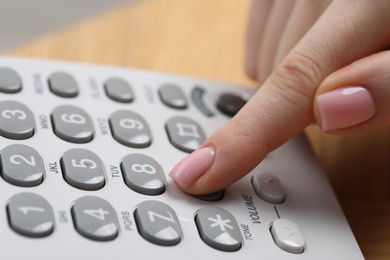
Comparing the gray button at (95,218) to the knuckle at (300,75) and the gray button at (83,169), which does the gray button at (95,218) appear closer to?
the gray button at (83,169)

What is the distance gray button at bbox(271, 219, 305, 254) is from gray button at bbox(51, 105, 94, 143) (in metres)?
0.10

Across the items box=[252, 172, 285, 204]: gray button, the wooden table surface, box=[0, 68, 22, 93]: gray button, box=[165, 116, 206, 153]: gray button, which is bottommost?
the wooden table surface

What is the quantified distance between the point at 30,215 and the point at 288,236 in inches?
4.7

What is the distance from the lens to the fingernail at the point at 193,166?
0.36 metres

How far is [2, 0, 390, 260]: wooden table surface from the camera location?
0.44 meters

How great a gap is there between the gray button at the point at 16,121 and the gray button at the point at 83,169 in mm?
24

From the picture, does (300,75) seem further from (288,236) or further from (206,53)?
(206,53)

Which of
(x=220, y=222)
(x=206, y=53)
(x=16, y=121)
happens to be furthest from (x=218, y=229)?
(x=206, y=53)

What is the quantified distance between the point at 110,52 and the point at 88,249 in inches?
10.8

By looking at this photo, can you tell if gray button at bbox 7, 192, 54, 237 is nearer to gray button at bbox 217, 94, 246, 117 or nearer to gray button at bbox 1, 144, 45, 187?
gray button at bbox 1, 144, 45, 187

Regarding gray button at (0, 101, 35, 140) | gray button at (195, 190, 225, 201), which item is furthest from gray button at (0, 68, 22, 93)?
gray button at (195, 190, 225, 201)

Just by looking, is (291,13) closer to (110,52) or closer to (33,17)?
(110,52)

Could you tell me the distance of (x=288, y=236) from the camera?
35 centimetres

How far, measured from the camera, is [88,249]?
1.00 ft
